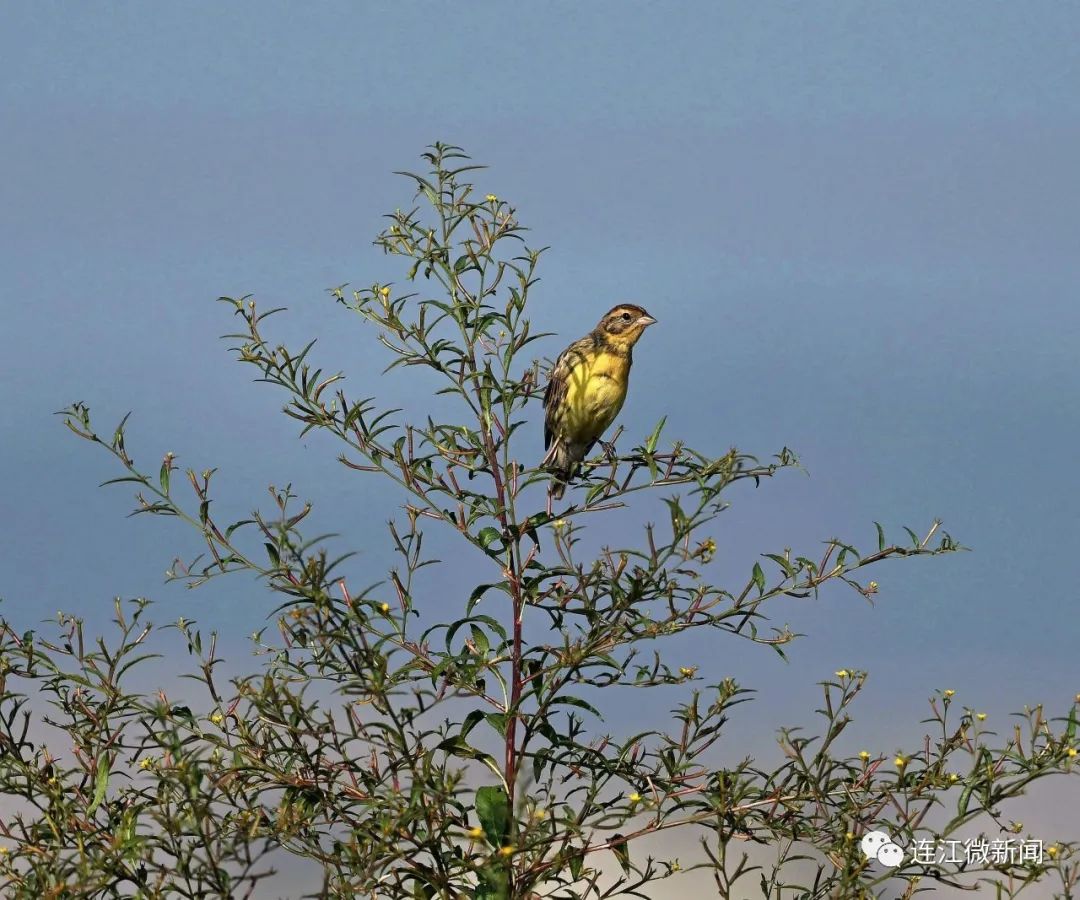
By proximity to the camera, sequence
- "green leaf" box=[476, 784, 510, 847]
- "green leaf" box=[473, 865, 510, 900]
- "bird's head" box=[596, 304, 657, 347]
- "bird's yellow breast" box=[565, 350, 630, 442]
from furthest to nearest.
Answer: "bird's head" box=[596, 304, 657, 347], "bird's yellow breast" box=[565, 350, 630, 442], "green leaf" box=[476, 784, 510, 847], "green leaf" box=[473, 865, 510, 900]

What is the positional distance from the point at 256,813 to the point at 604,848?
1562 millimetres

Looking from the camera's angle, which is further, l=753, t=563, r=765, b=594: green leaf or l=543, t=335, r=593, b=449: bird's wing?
l=543, t=335, r=593, b=449: bird's wing

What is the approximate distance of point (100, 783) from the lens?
661 cm

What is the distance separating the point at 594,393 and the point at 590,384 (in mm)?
70

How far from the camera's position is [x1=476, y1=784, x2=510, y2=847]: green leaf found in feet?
21.3

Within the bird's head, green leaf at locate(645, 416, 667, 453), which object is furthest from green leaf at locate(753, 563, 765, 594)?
the bird's head

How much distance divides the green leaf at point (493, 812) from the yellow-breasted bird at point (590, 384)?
10.6 ft

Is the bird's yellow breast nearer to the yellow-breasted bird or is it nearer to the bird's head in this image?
the yellow-breasted bird

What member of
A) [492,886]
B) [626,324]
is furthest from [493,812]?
[626,324]

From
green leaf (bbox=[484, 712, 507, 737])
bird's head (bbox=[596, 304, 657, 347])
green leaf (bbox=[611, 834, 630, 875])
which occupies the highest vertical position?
bird's head (bbox=[596, 304, 657, 347])

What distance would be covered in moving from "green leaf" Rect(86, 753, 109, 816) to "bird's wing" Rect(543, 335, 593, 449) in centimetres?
409

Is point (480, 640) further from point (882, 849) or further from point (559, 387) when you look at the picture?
point (559, 387)

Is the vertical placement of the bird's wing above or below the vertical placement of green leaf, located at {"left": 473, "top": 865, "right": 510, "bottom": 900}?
above

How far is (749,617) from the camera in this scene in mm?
6766
